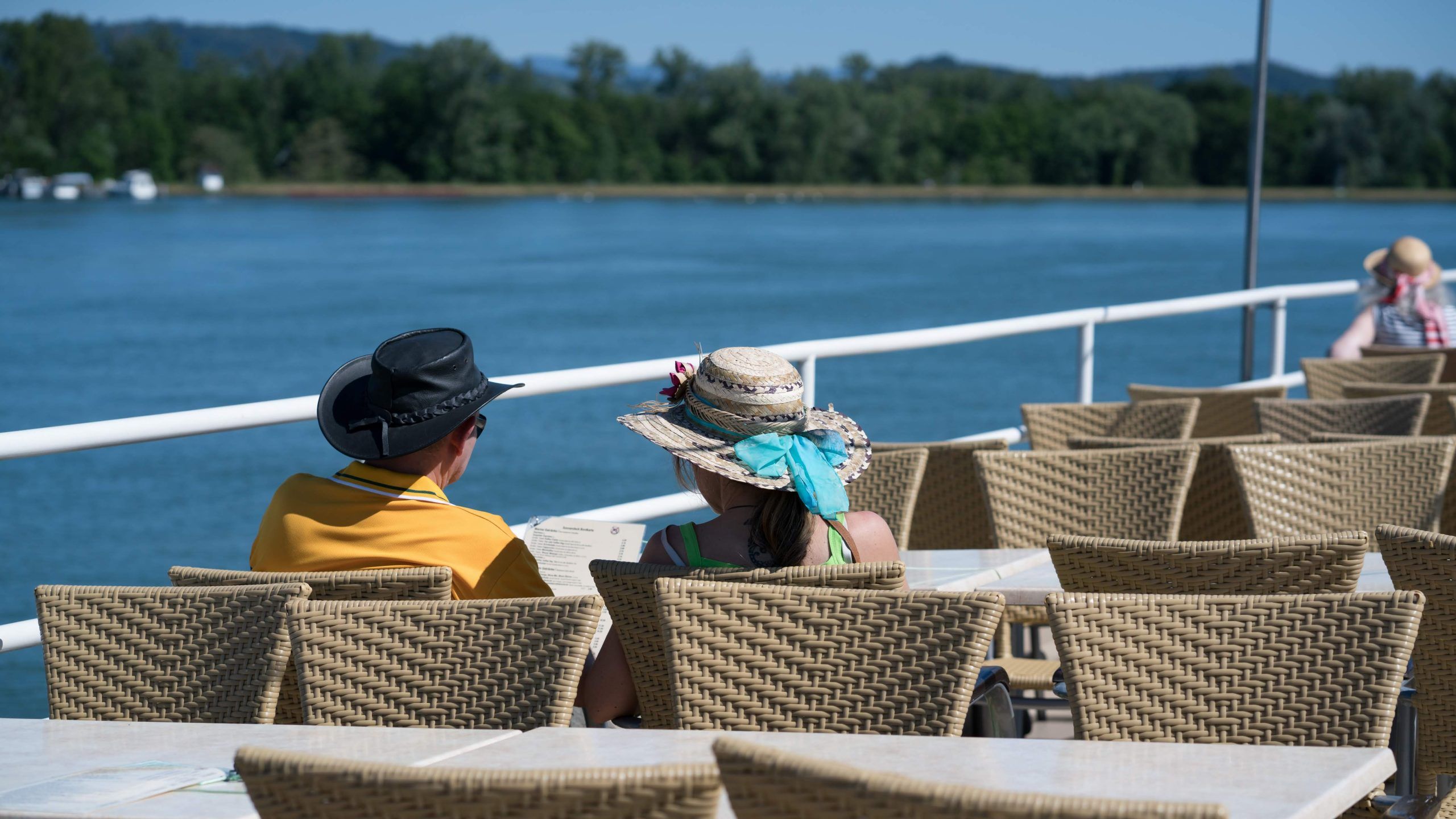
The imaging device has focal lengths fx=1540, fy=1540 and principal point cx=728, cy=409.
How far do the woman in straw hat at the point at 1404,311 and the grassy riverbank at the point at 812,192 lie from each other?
94.1m

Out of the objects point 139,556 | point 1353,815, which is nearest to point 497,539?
point 1353,815

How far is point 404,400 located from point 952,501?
1601mm

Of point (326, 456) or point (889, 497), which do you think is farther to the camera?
point (326, 456)

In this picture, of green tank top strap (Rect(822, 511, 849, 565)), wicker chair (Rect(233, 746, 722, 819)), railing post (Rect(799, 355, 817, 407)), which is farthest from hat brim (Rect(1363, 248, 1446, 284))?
wicker chair (Rect(233, 746, 722, 819))

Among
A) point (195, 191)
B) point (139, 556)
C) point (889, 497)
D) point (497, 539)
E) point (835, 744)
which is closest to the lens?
point (835, 744)

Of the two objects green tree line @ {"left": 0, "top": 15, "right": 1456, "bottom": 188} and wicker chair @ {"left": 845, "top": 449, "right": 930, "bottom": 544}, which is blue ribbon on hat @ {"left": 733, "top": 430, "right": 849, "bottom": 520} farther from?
green tree line @ {"left": 0, "top": 15, "right": 1456, "bottom": 188}

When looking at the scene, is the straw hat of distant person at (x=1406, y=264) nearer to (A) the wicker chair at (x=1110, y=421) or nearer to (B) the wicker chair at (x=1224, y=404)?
(B) the wicker chair at (x=1224, y=404)

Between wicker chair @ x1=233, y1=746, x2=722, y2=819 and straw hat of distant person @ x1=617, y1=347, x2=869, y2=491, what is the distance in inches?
35.7

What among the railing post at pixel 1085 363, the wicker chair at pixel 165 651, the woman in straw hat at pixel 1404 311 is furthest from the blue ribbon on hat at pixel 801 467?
the woman in straw hat at pixel 1404 311

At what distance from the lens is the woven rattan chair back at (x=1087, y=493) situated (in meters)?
2.99

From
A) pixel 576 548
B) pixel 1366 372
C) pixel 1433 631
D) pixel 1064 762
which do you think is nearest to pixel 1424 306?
pixel 1366 372

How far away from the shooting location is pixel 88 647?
77.9 inches

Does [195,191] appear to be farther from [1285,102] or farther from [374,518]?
[374,518]

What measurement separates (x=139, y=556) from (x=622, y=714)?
20.8 meters
